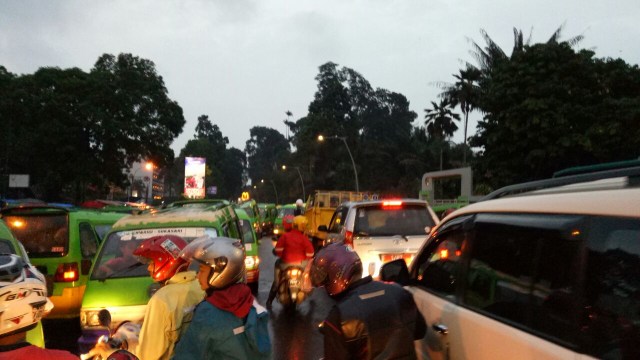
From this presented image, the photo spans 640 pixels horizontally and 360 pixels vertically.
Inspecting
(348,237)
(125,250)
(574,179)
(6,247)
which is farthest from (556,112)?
(574,179)

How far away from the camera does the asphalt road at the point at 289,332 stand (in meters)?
7.98

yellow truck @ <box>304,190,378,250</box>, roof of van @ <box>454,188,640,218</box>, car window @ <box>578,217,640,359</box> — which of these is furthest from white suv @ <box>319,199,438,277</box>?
yellow truck @ <box>304,190,378,250</box>

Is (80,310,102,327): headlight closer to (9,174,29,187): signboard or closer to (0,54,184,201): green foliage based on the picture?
(9,174,29,187): signboard

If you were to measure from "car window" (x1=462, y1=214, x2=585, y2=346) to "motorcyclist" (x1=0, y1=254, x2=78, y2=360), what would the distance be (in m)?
1.95

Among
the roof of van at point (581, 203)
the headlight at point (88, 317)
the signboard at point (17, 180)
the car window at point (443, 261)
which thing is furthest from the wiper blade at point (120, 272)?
the signboard at point (17, 180)

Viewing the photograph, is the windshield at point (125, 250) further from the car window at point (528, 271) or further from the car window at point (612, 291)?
the car window at point (612, 291)

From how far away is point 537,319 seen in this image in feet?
8.98

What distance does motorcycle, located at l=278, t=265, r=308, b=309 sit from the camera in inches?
412

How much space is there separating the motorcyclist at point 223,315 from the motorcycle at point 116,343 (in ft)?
0.85

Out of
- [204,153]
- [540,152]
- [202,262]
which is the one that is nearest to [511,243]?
[202,262]

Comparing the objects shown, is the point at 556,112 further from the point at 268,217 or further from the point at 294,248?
the point at 294,248

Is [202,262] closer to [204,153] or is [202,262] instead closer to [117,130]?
[117,130]

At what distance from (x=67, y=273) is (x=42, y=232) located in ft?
2.73

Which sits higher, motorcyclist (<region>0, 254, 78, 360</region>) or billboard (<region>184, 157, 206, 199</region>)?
billboard (<region>184, 157, 206, 199</region>)
